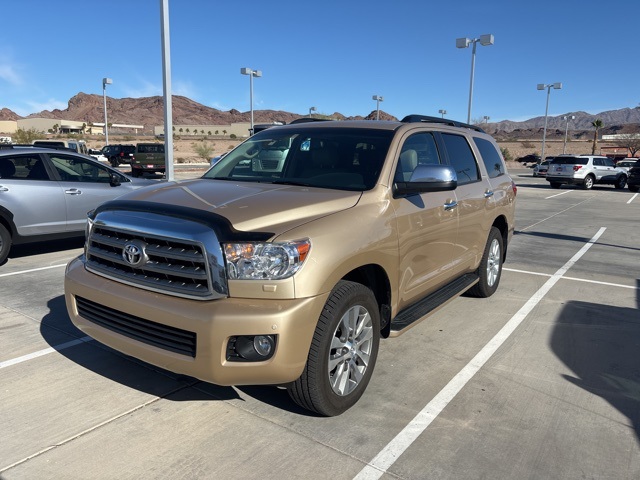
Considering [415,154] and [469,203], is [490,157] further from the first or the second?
[415,154]

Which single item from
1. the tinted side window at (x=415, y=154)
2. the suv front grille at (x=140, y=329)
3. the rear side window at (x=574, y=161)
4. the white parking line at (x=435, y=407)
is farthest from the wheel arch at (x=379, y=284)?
the rear side window at (x=574, y=161)

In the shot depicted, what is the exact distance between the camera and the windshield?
3.98 metres

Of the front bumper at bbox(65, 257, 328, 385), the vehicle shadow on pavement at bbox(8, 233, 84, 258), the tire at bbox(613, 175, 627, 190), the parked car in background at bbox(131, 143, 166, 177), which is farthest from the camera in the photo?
the tire at bbox(613, 175, 627, 190)

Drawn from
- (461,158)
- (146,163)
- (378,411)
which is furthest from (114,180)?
(146,163)

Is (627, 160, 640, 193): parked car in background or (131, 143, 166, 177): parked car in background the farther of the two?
(131, 143, 166, 177): parked car in background

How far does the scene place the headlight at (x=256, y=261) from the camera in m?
2.87

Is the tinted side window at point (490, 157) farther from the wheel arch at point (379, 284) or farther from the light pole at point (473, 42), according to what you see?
the light pole at point (473, 42)

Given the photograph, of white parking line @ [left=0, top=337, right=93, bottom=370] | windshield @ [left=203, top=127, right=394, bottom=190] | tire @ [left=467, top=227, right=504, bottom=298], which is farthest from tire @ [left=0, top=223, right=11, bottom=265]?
tire @ [left=467, top=227, right=504, bottom=298]

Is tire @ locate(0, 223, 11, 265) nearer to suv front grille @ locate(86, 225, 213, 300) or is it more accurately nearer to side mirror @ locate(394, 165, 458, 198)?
suv front grille @ locate(86, 225, 213, 300)

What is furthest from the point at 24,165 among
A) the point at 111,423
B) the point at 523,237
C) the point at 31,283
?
the point at 523,237

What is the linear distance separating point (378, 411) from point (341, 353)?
1.73 ft

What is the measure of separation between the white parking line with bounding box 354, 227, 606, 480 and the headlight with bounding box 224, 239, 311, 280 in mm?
1191

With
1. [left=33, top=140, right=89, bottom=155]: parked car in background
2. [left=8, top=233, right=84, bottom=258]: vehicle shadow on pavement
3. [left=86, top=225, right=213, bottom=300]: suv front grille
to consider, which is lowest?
[left=8, top=233, right=84, bottom=258]: vehicle shadow on pavement

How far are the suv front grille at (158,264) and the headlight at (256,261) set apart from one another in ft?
0.50
